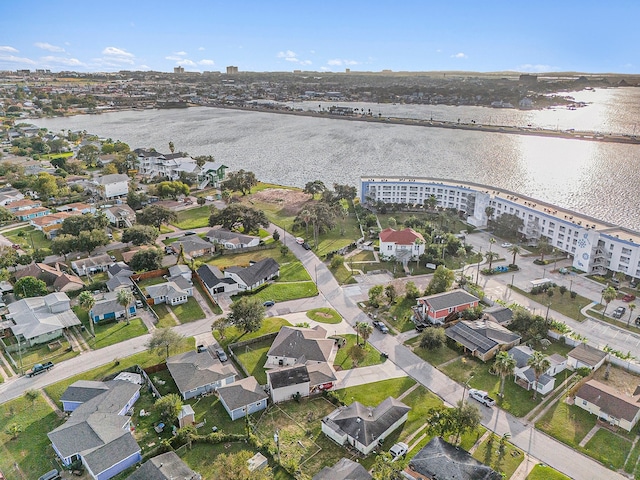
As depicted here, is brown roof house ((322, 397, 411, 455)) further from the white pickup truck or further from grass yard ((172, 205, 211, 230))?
grass yard ((172, 205, 211, 230))

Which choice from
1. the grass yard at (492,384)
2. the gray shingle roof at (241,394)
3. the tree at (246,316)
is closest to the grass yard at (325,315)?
the tree at (246,316)

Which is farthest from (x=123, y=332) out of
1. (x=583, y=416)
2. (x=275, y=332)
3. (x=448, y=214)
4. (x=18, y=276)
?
(x=448, y=214)

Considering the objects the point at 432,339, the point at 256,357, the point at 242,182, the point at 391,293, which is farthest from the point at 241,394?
the point at 242,182

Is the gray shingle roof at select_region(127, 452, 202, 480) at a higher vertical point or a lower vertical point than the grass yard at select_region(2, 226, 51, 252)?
lower

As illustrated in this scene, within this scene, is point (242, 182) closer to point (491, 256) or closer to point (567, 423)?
point (491, 256)

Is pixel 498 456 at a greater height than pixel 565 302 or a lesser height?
lesser

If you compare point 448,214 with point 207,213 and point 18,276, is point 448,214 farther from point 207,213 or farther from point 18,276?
point 18,276

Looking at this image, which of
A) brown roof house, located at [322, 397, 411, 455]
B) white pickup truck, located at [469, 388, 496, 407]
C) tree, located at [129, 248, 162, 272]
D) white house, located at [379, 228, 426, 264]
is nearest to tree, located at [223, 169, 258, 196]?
tree, located at [129, 248, 162, 272]
